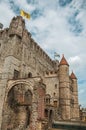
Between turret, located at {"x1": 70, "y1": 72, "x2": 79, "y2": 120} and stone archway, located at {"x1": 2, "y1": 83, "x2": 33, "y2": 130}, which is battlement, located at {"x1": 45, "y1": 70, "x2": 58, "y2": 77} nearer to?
turret, located at {"x1": 70, "y1": 72, "x2": 79, "y2": 120}

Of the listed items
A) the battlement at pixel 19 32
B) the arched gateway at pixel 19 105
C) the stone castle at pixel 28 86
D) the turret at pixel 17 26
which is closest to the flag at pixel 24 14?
the battlement at pixel 19 32

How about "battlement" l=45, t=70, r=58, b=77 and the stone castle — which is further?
"battlement" l=45, t=70, r=58, b=77

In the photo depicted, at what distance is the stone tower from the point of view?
34284 mm

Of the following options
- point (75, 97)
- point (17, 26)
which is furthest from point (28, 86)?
point (75, 97)

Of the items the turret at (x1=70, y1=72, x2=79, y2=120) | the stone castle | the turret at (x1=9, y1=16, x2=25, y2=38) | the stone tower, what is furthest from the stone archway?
the turret at (x1=70, y1=72, x2=79, y2=120)

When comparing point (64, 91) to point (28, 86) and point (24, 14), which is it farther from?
point (24, 14)

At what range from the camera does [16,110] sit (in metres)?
27.6

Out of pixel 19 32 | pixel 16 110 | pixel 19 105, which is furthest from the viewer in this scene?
pixel 19 32

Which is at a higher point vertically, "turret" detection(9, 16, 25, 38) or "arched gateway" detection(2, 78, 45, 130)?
"turret" detection(9, 16, 25, 38)

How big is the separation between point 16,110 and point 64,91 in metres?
12.0

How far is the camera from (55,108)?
33.7m

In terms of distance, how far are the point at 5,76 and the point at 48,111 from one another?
985 cm

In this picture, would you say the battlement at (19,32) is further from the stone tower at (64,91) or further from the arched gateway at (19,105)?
the arched gateway at (19,105)

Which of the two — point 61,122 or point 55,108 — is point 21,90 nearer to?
point 55,108
